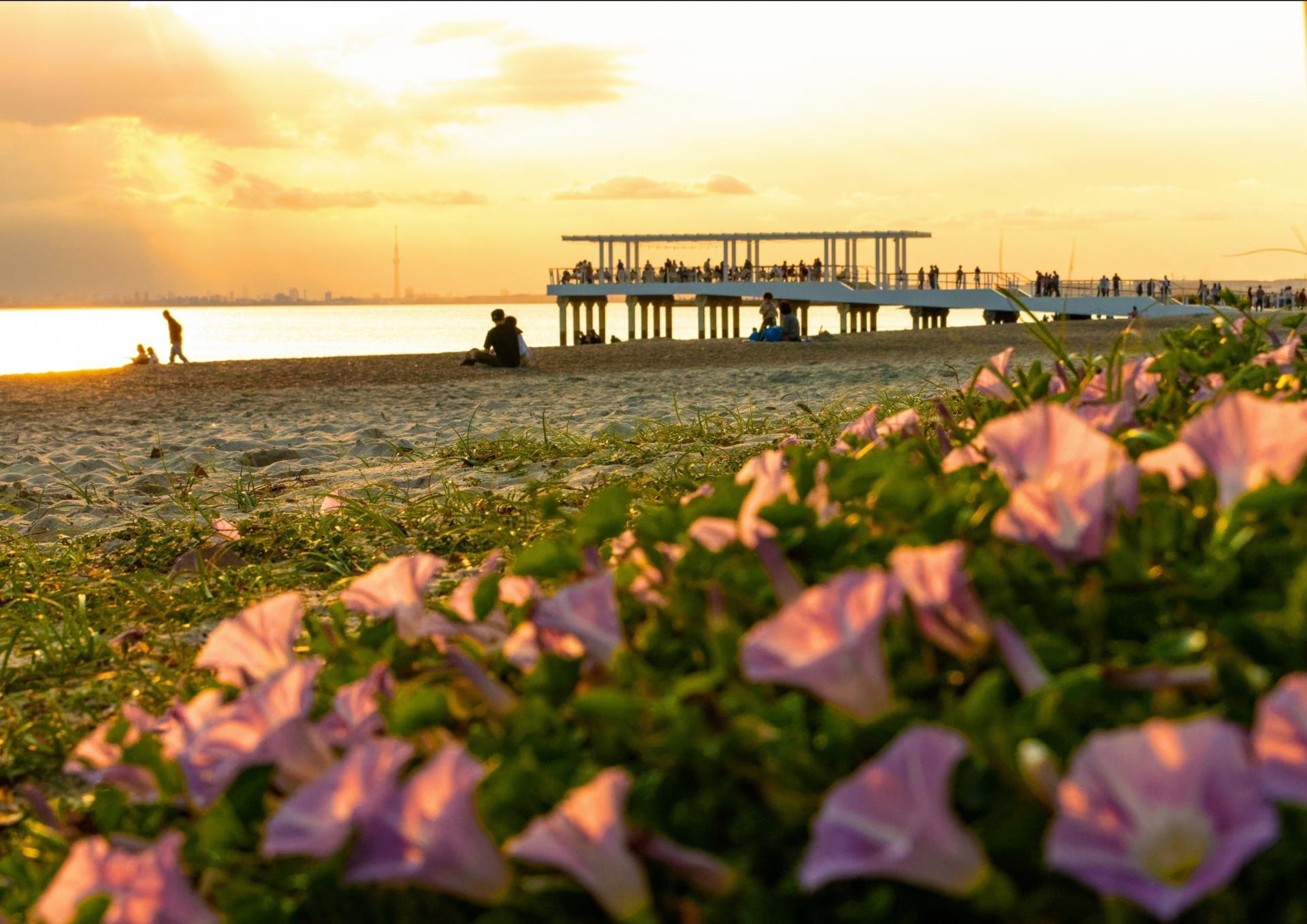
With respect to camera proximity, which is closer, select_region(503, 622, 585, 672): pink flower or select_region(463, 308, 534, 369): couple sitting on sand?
select_region(503, 622, 585, 672): pink flower

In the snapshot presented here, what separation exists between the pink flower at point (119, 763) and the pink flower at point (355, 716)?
21 centimetres

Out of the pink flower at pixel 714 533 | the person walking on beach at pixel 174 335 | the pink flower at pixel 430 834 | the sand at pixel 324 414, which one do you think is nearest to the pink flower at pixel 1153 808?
the pink flower at pixel 430 834

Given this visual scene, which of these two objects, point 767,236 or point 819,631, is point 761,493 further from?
point 767,236

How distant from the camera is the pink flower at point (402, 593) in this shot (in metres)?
1.31

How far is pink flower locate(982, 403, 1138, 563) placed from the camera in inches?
38.7

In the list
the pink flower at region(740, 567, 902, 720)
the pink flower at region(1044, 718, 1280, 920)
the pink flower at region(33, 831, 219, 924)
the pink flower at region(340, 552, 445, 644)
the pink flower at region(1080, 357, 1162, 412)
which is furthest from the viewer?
the pink flower at region(1080, 357, 1162, 412)

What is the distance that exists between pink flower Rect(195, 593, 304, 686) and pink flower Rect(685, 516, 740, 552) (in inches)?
17.0

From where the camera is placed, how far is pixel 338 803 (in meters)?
0.84

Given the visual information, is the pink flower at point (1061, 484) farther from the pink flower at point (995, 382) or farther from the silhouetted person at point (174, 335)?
the silhouetted person at point (174, 335)

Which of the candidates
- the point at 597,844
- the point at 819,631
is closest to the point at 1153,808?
the point at 819,631

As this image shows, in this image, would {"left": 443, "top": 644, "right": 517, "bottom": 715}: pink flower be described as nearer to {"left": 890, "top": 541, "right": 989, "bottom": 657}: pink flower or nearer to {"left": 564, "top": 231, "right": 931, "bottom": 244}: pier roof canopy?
{"left": 890, "top": 541, "right": 989, "bottom": 657}: pink flower

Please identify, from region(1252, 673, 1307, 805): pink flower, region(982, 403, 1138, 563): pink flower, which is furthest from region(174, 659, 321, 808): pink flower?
region(1252, 673, 1307, 805): pink flower

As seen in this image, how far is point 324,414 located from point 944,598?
1153 cm

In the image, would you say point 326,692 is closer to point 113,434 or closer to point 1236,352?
point 1236,352
